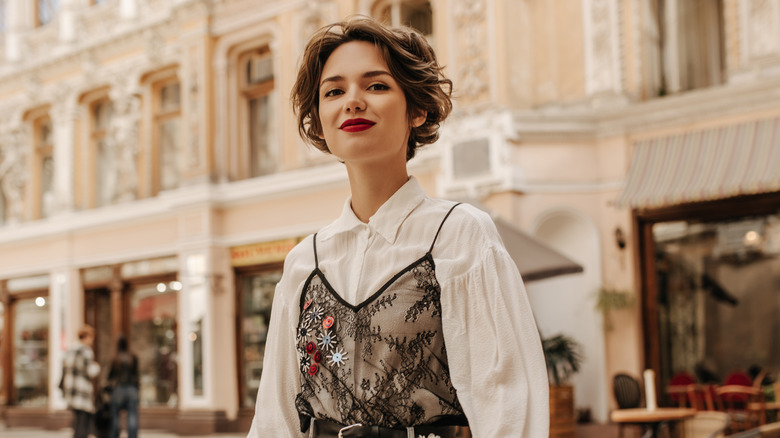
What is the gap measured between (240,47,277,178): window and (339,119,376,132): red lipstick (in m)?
13.2

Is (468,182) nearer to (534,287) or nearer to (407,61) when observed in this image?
(534,287)

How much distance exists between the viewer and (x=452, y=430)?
1.58 metres

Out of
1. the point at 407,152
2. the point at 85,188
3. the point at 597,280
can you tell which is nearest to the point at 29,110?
the point at 85,188

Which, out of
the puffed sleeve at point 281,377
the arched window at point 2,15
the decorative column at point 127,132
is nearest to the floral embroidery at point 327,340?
the puffed sleeve at point 281,377

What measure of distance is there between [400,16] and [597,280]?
4815mm

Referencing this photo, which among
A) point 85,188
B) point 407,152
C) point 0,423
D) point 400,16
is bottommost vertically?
point 0,423

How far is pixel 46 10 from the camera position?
18.7m

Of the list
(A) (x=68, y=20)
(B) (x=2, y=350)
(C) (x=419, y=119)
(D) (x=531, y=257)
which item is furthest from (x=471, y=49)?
(B) (x=2, y=350)

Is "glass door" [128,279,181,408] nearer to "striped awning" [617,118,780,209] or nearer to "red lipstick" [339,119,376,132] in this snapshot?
"striped awning" [617,118,780,209]

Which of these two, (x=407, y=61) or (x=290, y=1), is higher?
(x=290, y=1)

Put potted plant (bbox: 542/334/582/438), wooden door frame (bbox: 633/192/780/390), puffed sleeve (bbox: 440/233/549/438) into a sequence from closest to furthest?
puffed sleeve (bbox: 440/233/549/438), potted plant (bbox: 542/334/582/438), wooden door frame (bbox: 633/192/780/390)

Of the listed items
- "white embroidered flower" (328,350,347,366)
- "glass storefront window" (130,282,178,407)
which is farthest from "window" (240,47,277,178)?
"white embroidered flower" (328,350,347,366)

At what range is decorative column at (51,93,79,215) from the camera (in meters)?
17.4

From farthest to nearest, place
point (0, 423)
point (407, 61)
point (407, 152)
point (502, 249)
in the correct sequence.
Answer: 1. point (0, 423)
2. point (407, 152)
3. point (407, 61)
4. point (502, 249)
